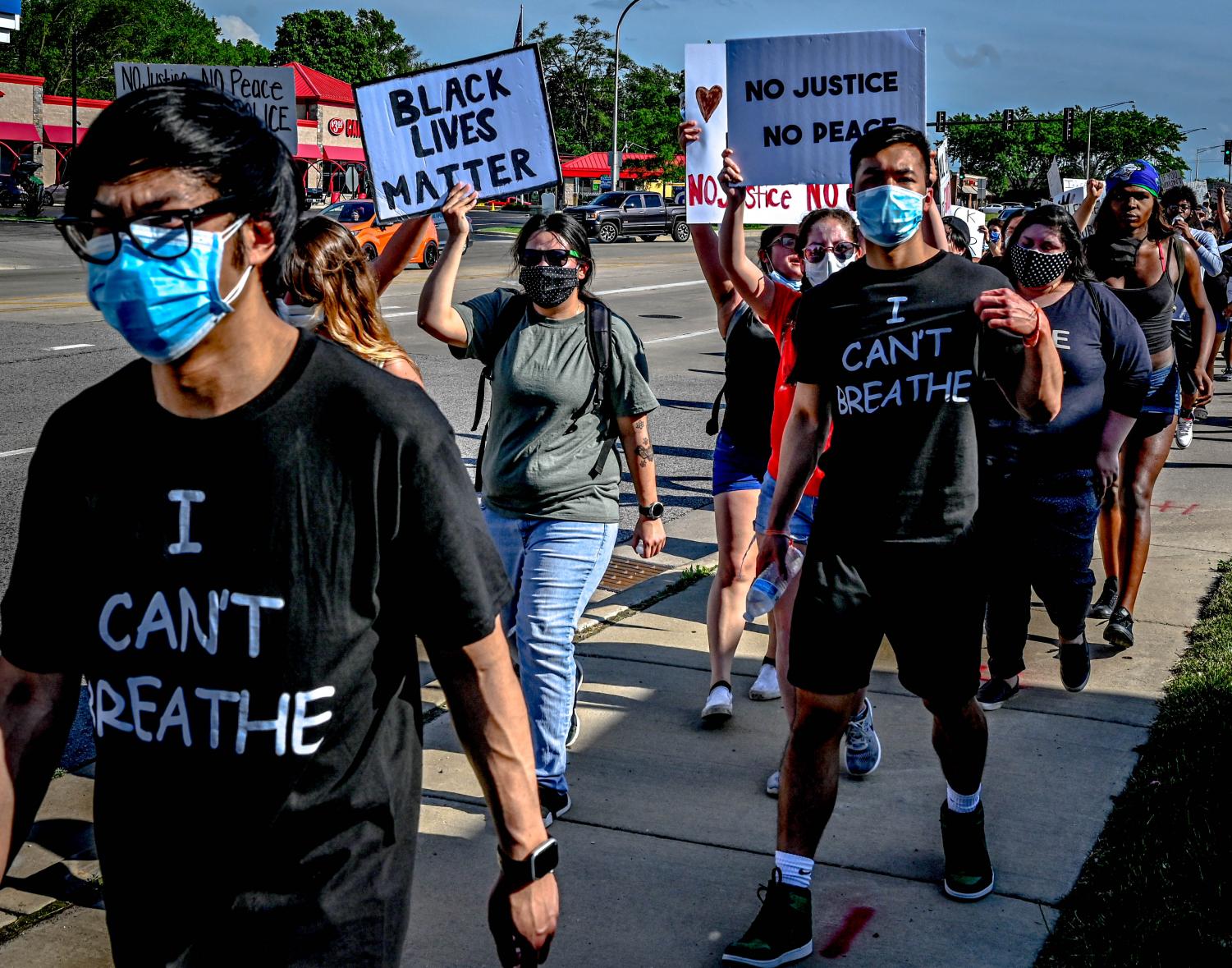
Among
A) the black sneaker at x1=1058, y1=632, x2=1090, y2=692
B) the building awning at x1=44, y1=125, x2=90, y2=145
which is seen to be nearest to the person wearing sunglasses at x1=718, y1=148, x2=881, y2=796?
the black sneaker at x1=1058, y1=632, x2=1090, y2=692

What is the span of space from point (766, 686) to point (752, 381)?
1.22m

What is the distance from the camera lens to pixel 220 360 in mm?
1926

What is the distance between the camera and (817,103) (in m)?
5.82

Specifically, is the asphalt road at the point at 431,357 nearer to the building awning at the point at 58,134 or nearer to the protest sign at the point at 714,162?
the protest sign at the point at 714,162

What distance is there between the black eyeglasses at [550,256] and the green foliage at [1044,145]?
413 ft

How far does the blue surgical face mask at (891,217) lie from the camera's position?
356 cm

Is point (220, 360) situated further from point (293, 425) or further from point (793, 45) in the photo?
point (793, 45)

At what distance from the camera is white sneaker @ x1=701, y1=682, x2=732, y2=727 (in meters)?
5.12

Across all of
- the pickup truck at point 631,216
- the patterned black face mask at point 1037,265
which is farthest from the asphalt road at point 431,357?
the pickup truck at point 631,216

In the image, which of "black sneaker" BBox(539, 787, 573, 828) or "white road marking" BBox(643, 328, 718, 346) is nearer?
"black sneaker" BBox(539, 787, 573, 828)

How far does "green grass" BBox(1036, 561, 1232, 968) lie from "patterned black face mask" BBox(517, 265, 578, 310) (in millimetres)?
2403

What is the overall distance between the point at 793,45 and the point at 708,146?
54 centimetres

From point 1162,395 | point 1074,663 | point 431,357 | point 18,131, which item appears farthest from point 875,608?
point 18,131

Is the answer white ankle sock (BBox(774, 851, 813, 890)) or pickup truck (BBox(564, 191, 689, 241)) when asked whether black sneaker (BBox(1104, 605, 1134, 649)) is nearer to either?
white ankle sock (BBox(774, 851, 813, 890))
